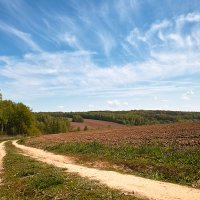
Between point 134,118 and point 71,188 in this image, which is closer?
point 71,188

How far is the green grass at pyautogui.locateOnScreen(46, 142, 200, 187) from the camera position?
20.3 meters

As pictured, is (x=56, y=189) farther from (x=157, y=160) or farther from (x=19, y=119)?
(x=19, y=119)

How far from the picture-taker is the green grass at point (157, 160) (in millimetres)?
20314

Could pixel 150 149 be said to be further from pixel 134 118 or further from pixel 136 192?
pixel 134 118

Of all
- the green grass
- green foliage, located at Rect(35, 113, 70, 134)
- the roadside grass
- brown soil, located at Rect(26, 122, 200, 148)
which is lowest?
the roadside grass

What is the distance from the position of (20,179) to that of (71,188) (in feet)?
19.8

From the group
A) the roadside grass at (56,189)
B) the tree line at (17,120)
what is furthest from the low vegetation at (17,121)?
the roadside grass at (56,189)

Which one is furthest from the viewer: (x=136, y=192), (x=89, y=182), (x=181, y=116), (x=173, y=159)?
(x=181, y=116)

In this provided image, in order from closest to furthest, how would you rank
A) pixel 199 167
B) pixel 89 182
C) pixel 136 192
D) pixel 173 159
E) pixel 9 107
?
pixel 136 192 → pixel 89 182 → pixel 199 167 → pixel 173 159 → pixel 9 107

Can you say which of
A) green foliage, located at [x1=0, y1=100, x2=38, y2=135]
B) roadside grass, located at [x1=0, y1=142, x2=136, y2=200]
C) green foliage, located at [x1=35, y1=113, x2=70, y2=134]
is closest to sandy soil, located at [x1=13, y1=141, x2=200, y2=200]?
roadside grass, located at [x1=0, y1=142, x2=136, y2=200]

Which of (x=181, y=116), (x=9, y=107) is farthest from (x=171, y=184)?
(x=181, y=116)

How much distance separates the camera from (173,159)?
24938 mm

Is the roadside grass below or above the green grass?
below

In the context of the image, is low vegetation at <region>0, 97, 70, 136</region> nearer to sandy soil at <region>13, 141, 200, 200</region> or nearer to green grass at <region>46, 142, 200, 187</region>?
green grass at <region>46, 142, 200, 187</region>
